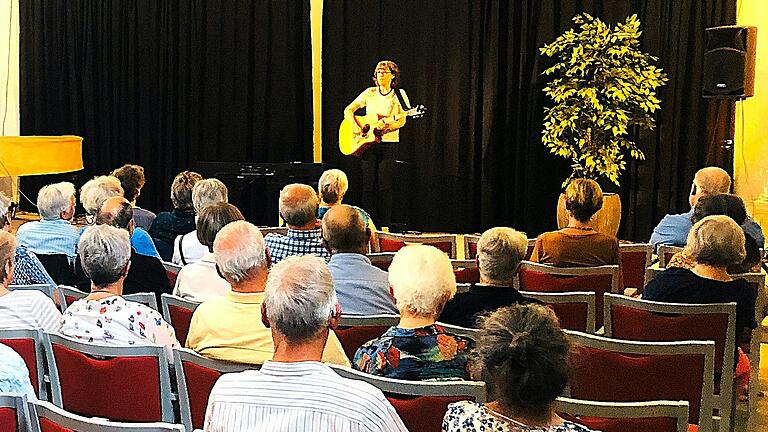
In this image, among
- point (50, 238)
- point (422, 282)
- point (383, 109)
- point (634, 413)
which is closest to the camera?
point (634, 413)

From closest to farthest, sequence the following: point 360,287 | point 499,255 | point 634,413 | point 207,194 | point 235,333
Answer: point 634,413 < point 235,333 < point 499,255 < point 360,287 < point 207,194

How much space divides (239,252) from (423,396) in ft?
3.43

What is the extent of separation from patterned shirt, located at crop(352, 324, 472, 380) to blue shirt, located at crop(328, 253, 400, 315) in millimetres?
995

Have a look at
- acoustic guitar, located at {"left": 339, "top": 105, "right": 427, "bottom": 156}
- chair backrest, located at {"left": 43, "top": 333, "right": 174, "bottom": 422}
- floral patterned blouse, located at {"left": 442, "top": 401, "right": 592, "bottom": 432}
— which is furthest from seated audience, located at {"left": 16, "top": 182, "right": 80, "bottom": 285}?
acoustic guitar, located at {"left": 339, "top": 105, "right": 427, "bottom": 156}

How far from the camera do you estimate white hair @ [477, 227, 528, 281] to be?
12.2 feet

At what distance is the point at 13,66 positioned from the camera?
11.9 m

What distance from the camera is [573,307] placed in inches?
157

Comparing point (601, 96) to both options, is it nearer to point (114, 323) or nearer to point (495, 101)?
point (495, 101)

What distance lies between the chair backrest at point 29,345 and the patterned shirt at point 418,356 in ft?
3.86

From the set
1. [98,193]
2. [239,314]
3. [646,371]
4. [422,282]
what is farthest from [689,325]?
[98,193]

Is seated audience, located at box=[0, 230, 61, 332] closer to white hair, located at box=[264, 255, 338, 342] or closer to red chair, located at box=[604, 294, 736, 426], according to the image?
white hair, located at box=[264, 255, 338, 342]

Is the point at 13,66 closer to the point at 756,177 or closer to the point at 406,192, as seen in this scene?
the point at 406,192

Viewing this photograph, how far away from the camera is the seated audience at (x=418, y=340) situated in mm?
2908

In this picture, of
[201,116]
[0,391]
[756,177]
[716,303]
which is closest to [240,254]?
[0,391]
